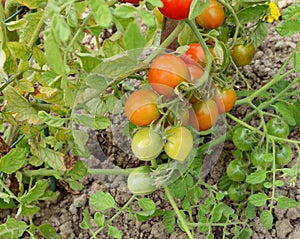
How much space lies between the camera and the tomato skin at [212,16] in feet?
4.49

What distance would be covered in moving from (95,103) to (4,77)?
212 millimetres

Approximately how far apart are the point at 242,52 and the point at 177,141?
0.54 meters

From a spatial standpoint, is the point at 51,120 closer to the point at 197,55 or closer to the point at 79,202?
the point at 197,55

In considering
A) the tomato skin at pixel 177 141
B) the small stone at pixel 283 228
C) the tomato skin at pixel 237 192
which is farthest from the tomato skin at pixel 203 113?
the small stone at pixel 283 228

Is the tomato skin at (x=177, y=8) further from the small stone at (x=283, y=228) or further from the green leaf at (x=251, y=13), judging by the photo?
the small stone at (x=283, y=228)

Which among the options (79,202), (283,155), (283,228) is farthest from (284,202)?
(79,202)

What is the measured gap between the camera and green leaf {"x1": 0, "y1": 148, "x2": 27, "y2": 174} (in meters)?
1.23

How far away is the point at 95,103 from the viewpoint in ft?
3.89

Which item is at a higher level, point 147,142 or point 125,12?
point 125,12

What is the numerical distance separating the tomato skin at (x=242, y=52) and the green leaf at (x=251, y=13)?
89mm

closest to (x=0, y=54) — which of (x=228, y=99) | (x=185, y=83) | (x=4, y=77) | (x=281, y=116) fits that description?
(x=4, y=77)

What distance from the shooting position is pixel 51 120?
1180 millimetres

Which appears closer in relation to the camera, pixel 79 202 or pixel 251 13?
pixel 251 13

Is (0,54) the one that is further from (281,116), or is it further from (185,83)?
(281,116)
